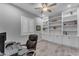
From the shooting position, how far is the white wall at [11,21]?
215 cm

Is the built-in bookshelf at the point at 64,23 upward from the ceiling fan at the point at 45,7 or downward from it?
downward

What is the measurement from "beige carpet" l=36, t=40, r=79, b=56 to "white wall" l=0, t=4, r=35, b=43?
0.46m

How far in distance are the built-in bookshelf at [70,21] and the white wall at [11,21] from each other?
3.37ft

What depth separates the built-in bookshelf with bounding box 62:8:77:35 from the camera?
7.25ft

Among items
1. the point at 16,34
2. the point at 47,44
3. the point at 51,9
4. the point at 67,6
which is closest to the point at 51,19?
the point at 51,9

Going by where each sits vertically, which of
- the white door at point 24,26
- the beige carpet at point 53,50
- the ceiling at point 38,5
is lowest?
the beige carpet at point 53,50

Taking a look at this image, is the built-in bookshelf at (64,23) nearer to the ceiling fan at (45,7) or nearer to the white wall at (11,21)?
the ceiling fan at (45,7)

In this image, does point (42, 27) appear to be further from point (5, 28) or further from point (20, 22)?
point (5, 28)

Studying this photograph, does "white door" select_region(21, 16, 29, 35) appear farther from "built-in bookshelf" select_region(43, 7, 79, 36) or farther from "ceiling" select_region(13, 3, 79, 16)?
"built-in bookshelf" select_region(43, 7, 79, 36)

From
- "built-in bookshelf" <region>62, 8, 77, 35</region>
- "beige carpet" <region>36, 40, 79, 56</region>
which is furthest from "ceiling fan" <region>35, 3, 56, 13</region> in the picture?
"beige carpet" <region>36, 40, 79, 56</region>

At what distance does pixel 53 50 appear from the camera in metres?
2.24

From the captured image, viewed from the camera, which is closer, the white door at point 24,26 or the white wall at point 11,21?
the white wall at point 11,21

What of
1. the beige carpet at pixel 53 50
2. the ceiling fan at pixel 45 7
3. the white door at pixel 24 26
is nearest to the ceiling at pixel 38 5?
the ceiling fan at pixel 45 7

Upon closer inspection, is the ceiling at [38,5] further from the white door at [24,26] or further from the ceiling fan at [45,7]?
the white door at [24,26]
